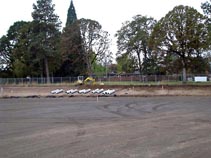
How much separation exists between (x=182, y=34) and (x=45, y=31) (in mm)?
31809

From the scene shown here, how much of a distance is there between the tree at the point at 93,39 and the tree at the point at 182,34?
15.2 m

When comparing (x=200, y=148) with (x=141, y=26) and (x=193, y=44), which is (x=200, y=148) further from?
(x=141, y=26)

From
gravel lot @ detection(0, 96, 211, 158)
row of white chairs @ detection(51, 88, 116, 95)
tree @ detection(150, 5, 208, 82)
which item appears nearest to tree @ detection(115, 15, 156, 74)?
tree @ detection(150, 5, 208, 82)

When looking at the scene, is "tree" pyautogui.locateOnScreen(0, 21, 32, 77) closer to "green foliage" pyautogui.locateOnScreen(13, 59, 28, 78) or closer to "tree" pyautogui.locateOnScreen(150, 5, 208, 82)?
"green foliage" pyautogui.locateOnScreen(13, 59, 28, 78)

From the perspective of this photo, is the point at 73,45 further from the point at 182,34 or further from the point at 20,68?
the point at 182,34

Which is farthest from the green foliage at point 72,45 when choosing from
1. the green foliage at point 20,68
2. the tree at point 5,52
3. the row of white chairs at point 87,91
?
the tree at point 5,52

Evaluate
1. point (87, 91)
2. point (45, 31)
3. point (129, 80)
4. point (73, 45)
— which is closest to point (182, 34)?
point (129, 80)

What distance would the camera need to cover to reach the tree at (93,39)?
5978cm

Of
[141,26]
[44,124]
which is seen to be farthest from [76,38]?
[44,124]

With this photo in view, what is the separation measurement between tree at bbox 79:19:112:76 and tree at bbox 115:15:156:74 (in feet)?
21.2

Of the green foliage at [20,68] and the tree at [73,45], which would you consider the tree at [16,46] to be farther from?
the tree at [73,45]

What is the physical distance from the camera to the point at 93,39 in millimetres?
60094

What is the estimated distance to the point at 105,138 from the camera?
10953 millimetres

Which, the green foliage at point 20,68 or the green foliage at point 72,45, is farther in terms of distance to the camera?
the green foliage at point 20,68
